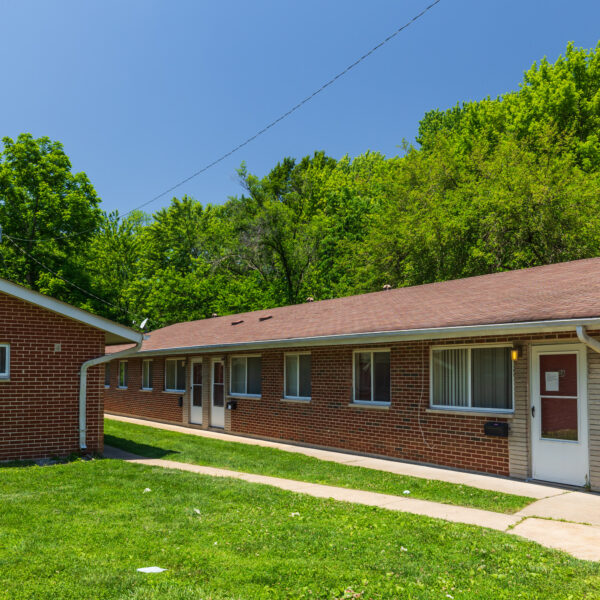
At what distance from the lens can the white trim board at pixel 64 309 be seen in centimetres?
1166

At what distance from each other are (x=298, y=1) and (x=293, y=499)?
37.8 ft

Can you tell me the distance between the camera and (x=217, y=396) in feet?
63.4

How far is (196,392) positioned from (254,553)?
14.9 metres

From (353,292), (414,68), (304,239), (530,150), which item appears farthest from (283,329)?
(304,239)

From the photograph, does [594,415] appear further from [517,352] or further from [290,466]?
[290,466]

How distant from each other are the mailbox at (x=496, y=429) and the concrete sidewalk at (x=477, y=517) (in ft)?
5.53

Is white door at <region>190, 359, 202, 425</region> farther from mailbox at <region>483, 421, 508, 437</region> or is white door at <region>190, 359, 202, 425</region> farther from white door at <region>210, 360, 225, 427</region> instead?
mailbox at <region>483, 421, 508, 437</region>

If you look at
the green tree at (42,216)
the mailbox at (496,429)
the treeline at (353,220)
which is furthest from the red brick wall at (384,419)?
the green tree at (42,216)

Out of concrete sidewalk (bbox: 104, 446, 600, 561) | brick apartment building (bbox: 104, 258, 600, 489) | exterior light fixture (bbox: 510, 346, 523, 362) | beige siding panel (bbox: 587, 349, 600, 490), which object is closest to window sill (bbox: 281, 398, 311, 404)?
brick apartment building (bbox: 104, 258, 600, 489)

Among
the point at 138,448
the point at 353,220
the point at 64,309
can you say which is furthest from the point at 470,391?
the point at 353,220

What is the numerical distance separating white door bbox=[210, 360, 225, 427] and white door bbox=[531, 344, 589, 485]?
10.8m

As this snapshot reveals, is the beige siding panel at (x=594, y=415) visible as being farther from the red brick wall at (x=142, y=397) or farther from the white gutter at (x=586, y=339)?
the red brick wall at (x=142, y=397)

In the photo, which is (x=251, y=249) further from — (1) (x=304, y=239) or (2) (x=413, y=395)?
(2) (x=413, y=395)

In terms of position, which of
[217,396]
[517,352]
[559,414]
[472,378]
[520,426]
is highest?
[517,352]
